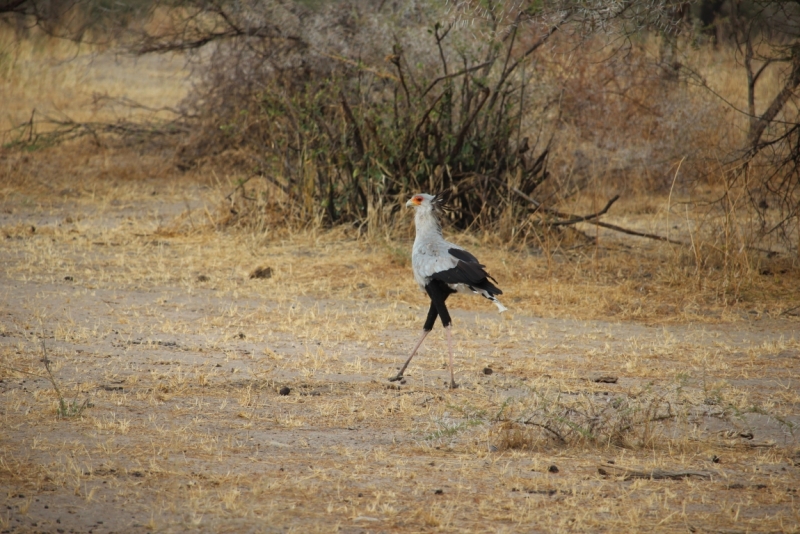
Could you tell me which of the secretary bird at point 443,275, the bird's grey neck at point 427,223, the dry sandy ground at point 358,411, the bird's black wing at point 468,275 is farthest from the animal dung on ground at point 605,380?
the bird's grey neck at point 427,223

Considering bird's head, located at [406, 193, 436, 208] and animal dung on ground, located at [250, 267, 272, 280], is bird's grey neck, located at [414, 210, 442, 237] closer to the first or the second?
bird's head, located at [406, 193, 436, 208]

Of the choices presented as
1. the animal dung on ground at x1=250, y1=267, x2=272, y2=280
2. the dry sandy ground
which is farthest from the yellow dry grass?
the animal dung on ground at x1=250, y1=267, x2=272, y2=280

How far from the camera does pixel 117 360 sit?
17.8ft

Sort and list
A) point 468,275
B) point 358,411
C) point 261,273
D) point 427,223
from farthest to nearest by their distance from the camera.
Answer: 1. point 261,273
2. point 427,223
3. point 468,275
4. point 358,411

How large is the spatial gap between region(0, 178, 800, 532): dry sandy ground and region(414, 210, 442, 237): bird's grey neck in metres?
0.82

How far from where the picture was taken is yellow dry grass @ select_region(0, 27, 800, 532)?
11.2 feet

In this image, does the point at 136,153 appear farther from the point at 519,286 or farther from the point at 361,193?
the point at 519,286

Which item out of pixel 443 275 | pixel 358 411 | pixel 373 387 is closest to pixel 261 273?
pixel 373 387

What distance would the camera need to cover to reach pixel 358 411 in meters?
4.61

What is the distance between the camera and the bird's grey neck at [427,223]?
5.56 m

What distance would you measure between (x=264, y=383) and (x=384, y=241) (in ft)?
13.0

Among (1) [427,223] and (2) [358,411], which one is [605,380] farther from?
(2) [358,411]

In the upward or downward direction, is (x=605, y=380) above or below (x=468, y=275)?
below

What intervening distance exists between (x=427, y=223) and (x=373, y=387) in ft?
3.63
